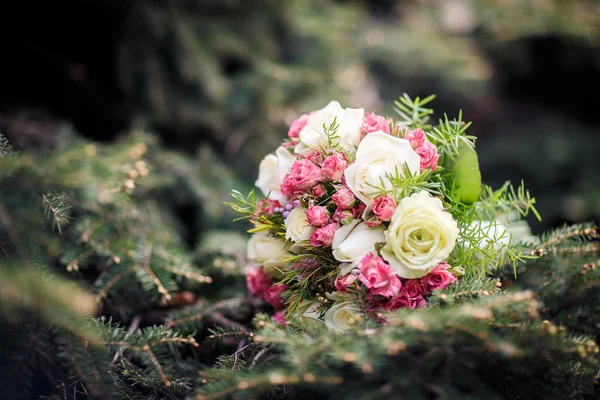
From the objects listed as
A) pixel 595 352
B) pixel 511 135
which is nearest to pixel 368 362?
pixel 595 352

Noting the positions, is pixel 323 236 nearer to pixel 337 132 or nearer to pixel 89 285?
pixel 337 132

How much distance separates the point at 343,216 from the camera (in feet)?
2.23

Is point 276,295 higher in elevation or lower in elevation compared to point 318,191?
lower

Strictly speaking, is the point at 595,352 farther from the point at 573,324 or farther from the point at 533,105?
the point at 533,105

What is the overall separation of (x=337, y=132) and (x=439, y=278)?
0.30 m

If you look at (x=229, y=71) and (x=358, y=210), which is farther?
(x=229, y=71)

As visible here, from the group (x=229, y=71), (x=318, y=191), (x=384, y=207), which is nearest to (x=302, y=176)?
(x=318, y=191)

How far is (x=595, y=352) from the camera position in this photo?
0.59 meters

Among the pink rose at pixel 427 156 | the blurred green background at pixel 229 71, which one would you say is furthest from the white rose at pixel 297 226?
the blurred green background at pixel 229 71

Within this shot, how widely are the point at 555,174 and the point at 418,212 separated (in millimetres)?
2481

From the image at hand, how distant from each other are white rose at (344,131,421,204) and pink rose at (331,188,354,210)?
0.01m

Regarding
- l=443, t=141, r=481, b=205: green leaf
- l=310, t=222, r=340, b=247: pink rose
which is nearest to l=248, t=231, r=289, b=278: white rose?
l=310, t=222, r=340, b=247: pink rose

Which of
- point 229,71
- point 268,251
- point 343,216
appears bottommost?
point 268,251

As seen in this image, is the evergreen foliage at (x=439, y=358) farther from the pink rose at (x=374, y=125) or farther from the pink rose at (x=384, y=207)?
the pink rose at (x=374, y=125)
